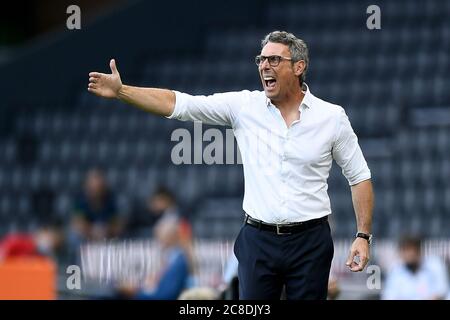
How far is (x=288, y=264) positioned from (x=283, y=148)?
55 cm

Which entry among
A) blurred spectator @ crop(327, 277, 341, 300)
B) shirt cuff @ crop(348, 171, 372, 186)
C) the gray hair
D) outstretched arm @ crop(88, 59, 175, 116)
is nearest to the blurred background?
blurred spectator @ crop(327, 277, 341, 300)

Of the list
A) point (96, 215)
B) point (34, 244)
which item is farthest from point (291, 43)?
point (96, 215)

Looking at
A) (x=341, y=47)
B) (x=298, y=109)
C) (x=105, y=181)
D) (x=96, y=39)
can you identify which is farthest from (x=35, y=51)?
(x=298, y=109)

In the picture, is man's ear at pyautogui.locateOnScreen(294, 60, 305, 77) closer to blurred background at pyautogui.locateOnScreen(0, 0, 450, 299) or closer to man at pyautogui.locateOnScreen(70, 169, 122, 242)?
blurred background at pyautogui.locateOnScreen(0, 0, 450, 299)

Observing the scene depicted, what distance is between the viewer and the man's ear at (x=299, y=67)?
243 inches

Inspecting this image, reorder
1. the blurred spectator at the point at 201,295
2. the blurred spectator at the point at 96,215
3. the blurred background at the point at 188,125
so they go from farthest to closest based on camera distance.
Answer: the blurred spectator at the point at 96,215
the blurred background at the point at 188,125
the blurred spectator at the point at 201,295

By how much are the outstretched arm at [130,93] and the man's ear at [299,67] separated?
1.95 ft

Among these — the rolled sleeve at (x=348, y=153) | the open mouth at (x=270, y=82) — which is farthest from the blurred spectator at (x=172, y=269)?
the open mouth at (x=270, y=82)

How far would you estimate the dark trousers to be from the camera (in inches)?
241

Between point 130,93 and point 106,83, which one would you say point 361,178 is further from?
point 106,83

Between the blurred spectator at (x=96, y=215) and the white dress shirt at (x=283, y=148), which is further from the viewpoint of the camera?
the blurred spectator at (x=96, y=215)

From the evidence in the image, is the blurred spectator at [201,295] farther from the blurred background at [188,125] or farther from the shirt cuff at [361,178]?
the blurred background at [188,125]

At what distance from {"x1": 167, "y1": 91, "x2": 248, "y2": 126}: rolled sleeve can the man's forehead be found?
29 centimetres

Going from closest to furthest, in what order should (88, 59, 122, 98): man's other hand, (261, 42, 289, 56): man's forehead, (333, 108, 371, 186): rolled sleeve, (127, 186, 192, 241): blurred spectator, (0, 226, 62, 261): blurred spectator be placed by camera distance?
1. (88, 59, 122, 98): man's other hand
2. (261, 42, 289, 56): man's forehead
3. (333, 108, 371, 186): rolled sleeve
4. (0, 226, 62, 261): blurred spectator
5. (127, 186, 192, 241): blurred spectator
